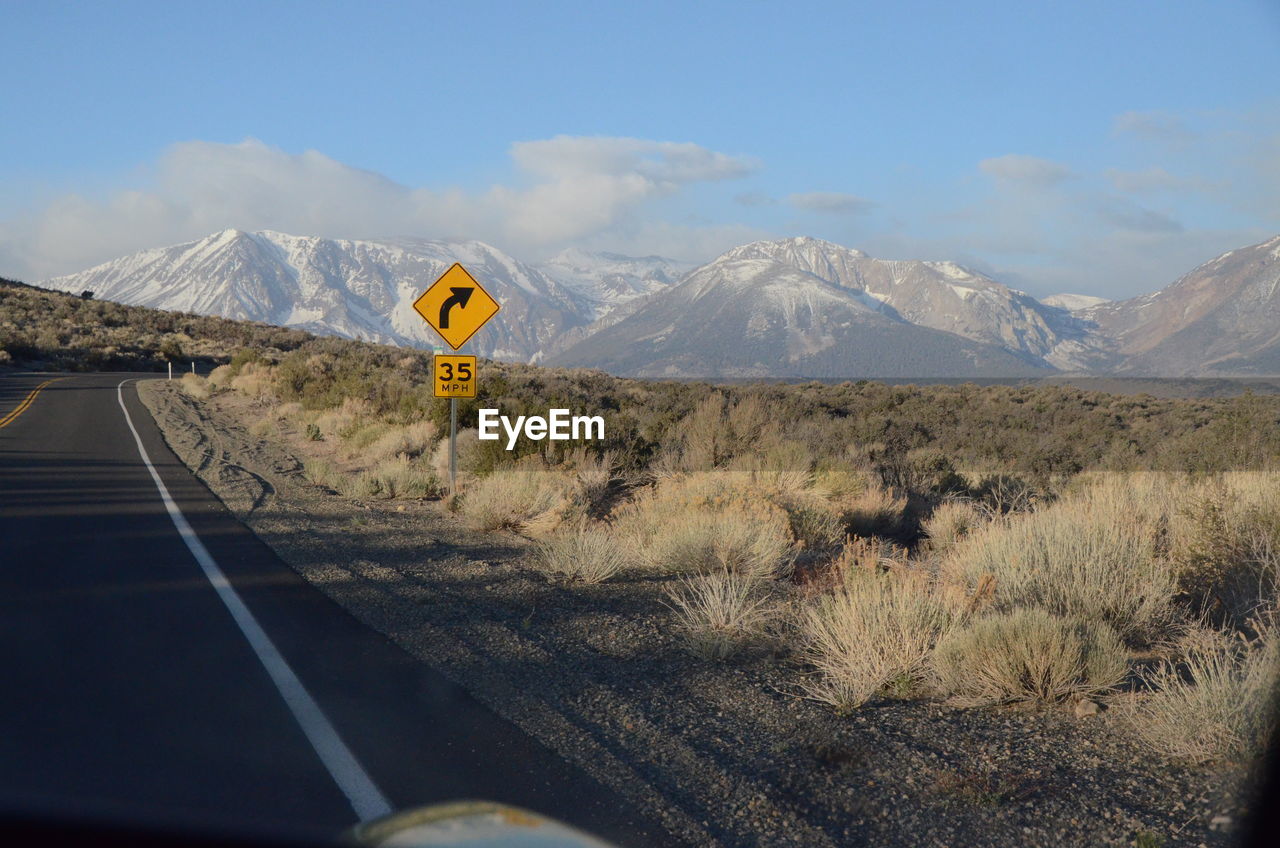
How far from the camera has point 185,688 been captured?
5664mm

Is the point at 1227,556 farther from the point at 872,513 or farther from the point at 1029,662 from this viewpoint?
the point at 872,513

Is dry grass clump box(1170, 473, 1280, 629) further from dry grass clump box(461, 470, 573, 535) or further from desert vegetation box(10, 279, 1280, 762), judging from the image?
dry grass clump box(461, 470, 573, 535)

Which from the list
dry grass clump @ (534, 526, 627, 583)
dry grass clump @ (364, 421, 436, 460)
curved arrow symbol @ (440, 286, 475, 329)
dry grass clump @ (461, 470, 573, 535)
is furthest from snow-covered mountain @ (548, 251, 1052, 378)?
dry grass clump @ (534, 526, 627, 583)

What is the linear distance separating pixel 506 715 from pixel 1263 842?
12.2 ft

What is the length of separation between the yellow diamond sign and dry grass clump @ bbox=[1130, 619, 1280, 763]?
421 inches

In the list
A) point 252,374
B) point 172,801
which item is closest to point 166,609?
point 172,801

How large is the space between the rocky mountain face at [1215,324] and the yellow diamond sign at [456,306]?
89.8m

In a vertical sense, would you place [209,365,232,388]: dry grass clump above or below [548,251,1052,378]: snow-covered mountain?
below

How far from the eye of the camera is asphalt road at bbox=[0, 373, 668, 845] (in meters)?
4.17

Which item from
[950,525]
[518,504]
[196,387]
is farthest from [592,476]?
[196,387]

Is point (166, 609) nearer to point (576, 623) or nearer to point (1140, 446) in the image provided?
point (576, 623)

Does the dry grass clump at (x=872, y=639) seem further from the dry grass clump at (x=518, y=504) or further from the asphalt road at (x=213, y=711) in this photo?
the dry grass clump at (x=518, y=504)

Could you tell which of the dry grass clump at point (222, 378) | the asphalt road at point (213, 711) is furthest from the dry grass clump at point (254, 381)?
the asphalt road at point (213, 711)

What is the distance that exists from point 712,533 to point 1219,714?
5.44 meters
